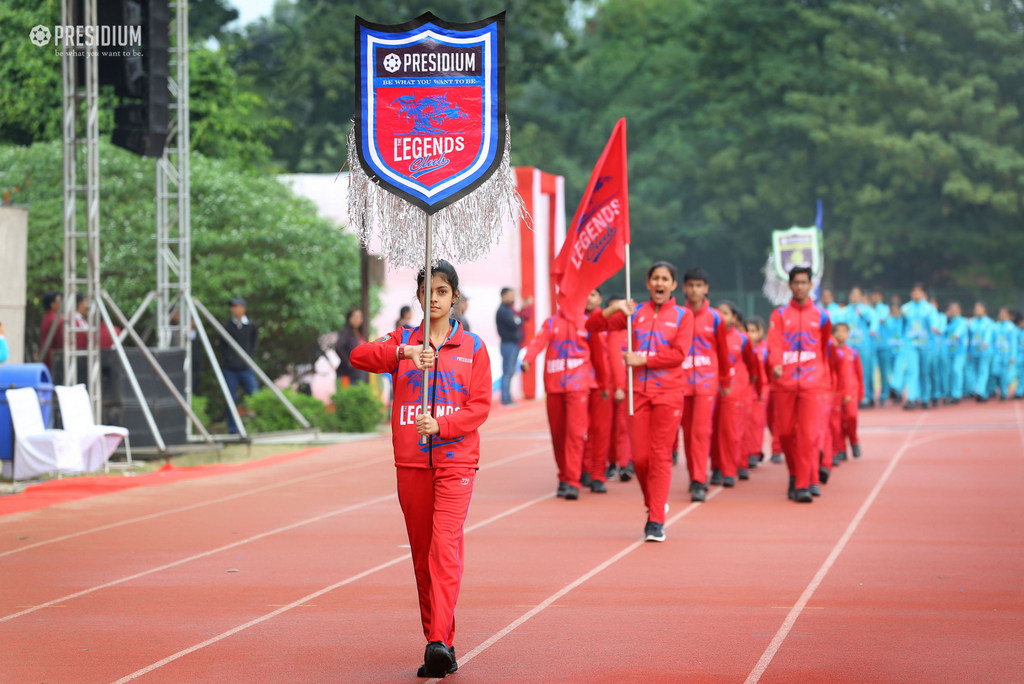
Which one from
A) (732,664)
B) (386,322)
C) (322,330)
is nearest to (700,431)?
(732,664)

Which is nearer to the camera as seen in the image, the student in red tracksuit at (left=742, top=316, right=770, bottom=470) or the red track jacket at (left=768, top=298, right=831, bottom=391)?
the red track jacket at (left=768, top=298, right=831, bottom=391)

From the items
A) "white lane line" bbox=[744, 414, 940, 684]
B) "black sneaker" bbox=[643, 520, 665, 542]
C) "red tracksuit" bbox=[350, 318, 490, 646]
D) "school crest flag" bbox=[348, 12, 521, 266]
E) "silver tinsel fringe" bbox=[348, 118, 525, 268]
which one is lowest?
"white lane line" bbox=[744, 414, 940, 684]

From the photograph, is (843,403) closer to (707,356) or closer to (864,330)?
(707,356)

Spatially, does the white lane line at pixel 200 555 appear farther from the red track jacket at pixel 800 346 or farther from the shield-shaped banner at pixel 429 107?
the shield-shaped banner at pixel 429 107

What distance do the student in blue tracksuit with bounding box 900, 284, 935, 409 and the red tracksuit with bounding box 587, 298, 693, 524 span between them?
1458 centimetres

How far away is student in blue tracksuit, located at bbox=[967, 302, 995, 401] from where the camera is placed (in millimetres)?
25844

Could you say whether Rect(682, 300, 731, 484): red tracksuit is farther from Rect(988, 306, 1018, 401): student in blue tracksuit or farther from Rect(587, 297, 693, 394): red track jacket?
Rect(988, 306, 1018, 401): student in blue tracksuit

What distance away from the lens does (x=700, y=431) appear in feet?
41.4

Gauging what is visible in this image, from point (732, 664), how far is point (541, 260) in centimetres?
2255

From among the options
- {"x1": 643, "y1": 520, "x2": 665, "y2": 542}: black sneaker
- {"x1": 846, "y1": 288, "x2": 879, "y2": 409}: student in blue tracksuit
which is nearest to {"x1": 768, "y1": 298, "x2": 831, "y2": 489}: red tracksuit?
{"x1": 643, "y1": 520, "x2": 665, "y2": 542}: black sneaker

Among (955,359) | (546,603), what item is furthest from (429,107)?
(955,359)

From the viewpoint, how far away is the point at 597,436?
13.3 metres

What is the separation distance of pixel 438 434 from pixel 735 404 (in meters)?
8.51

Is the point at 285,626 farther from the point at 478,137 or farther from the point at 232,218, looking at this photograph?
the point at 232,218
